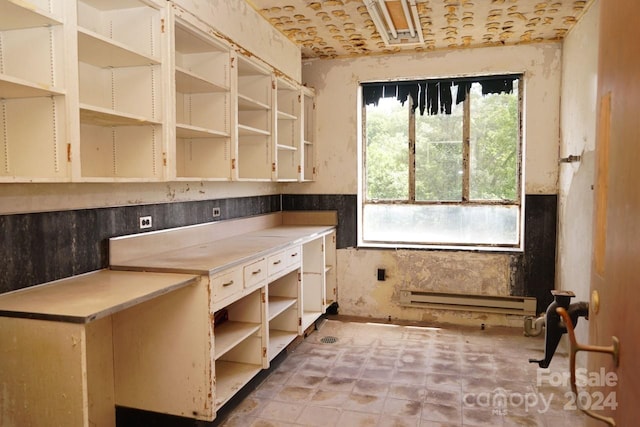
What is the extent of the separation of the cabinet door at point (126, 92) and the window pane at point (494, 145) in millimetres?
3241

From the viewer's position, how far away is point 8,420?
184cm

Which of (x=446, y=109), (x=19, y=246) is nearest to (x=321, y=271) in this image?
(x=446, y=109)

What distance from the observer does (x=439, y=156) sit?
4.79 metres

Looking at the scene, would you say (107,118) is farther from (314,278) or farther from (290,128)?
(314,278)

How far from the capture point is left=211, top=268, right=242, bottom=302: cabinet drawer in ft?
8.29

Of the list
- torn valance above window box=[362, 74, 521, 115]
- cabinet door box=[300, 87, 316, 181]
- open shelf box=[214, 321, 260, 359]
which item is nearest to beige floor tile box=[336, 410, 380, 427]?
open shelf box=[214, 321, 260, 359]

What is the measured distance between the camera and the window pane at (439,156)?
4738mm

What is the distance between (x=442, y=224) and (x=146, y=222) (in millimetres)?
→ 3038

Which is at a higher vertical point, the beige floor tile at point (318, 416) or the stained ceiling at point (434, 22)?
the stained ceiling at point (434, 22)

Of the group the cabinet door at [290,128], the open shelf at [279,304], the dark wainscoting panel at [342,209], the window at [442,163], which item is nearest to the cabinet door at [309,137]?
the dark wainscoting panel at [342,209]

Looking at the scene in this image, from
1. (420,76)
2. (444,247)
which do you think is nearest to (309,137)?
(420,76)

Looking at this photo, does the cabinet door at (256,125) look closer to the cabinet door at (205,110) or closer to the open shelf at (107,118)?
the cabinet door at (205,110)

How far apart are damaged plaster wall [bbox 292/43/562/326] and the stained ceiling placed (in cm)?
15

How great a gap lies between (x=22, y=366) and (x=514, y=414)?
2626mm
